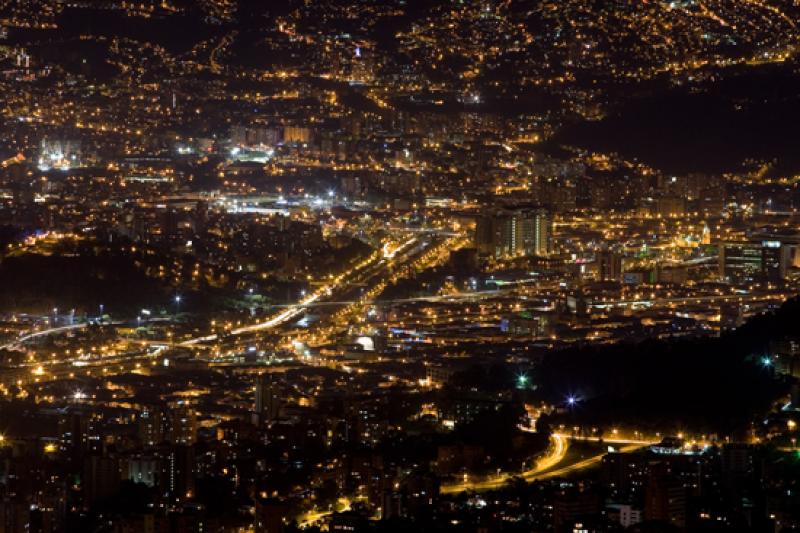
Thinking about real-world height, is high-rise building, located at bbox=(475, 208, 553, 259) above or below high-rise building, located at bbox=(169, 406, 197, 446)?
above

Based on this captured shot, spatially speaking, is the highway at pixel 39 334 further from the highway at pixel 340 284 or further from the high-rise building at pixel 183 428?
the high-rise building at pixel 183 428

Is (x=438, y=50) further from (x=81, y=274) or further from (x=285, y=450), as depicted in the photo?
(x=285, y=450)

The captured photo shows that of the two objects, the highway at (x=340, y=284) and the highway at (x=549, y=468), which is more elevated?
the highway at (x=340, y=284)

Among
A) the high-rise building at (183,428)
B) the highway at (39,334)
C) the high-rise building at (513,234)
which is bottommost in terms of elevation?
the high-rise building at (183,428)

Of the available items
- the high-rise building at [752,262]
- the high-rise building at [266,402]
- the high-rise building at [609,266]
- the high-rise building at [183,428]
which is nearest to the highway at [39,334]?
the high-rise building at [266,402]

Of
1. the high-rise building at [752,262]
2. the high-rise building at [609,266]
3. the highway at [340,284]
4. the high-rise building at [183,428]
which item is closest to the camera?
the high-rise building at [183,428]

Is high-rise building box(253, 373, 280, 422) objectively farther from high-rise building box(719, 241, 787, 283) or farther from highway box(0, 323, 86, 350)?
high-rise building box(719, 241, 787, 283)

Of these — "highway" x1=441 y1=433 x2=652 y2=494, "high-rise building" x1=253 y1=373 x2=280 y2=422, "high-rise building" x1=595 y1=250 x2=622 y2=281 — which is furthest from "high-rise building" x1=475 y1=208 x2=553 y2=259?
→ "highway" x1=441 y1=433 x2=652 y2=494

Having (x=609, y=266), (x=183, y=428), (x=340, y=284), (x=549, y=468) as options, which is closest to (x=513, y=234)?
(x=609, y=266)
